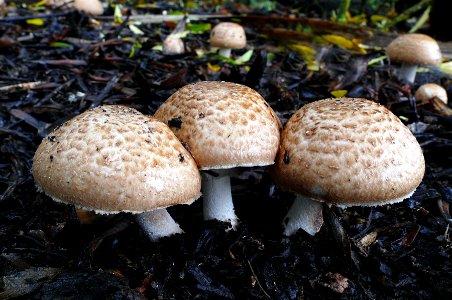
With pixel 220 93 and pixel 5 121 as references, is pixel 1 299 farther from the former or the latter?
pixel 5 121

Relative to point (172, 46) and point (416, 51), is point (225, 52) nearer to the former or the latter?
point (172, 46)

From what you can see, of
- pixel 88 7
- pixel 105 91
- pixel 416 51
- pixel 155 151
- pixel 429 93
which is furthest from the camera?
pixel 88 7

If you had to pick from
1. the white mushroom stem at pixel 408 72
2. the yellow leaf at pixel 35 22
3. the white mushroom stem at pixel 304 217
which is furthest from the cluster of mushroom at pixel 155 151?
the yellow leaf at pixel 35 22

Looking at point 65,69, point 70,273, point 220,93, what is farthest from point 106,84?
point 70,273

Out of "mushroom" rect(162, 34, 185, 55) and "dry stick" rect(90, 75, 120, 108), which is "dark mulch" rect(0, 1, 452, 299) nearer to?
"dry stick" rect(90, 75, 120, 108)

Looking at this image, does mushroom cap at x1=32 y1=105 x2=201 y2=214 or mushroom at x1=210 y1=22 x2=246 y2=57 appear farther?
mushroom at x1=210 y1=22 x2=246 y2=57

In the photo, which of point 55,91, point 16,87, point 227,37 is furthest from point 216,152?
point 227,37

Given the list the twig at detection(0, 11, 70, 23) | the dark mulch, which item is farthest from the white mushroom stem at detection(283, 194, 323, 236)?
the twig at detection(0, 11, 70, 23)
